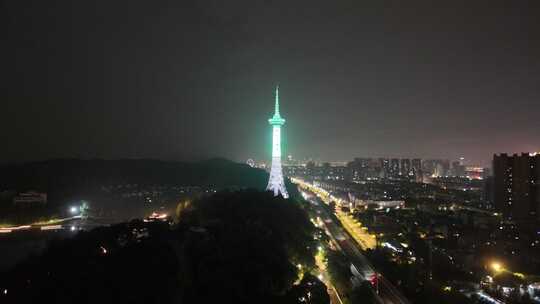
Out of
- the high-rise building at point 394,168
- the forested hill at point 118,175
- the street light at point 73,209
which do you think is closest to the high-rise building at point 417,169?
the high-rise building at point 394,168

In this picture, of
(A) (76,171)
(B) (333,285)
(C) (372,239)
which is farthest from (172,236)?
(A) (76,171)

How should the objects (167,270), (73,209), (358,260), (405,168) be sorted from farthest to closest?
(405,168) → (73,209) → (358,260) → (167,270)

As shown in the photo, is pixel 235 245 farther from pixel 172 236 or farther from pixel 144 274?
pixel 144 274

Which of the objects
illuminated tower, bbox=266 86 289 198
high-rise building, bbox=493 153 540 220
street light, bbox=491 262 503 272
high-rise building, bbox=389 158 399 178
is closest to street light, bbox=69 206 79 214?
illuminated tower, bbox=266 86 289 198

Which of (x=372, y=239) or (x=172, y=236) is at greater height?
(x=172, y=236)

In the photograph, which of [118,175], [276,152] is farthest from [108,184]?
[276,152]

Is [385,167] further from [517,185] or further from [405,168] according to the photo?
[517,185]
